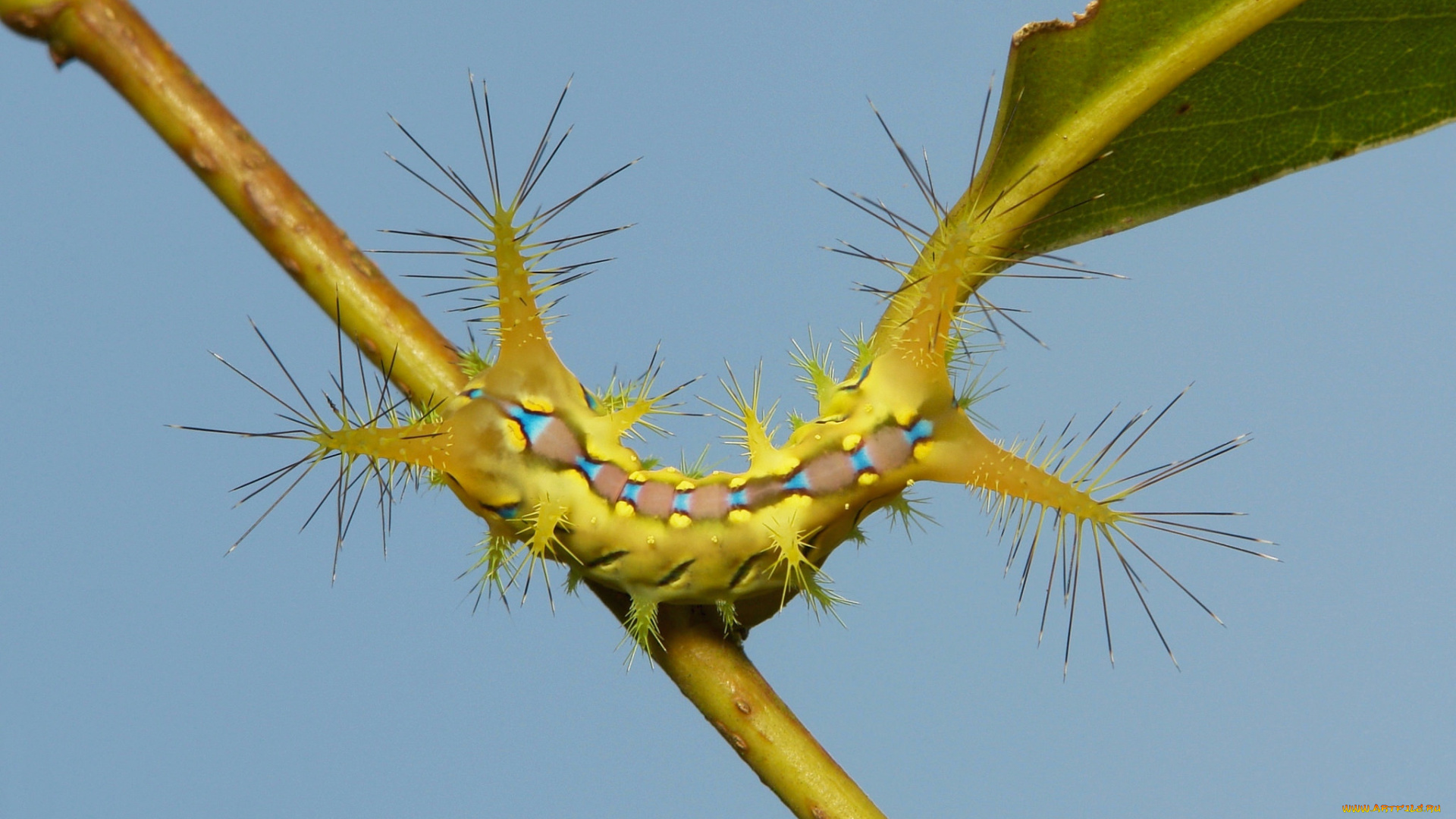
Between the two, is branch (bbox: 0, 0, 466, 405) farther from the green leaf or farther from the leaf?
the green leaf

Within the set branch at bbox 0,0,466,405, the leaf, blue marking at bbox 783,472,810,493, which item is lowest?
blue marking at bbox 783,472,810,493

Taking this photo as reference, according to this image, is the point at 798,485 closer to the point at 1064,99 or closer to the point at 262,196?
the point at 1064,99

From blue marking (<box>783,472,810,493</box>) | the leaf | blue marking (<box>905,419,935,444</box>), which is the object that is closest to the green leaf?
the leaf

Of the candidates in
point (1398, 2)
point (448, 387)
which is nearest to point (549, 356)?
point (448, 387)

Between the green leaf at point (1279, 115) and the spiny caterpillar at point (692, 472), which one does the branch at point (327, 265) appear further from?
the green leaf at point (1279, 115)

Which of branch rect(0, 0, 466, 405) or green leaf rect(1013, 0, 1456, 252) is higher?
branch rect(0, 0, 466, 405)

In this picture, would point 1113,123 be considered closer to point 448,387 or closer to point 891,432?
point 891,432

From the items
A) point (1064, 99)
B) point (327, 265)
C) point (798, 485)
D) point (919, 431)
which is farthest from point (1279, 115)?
point (327, 265)
